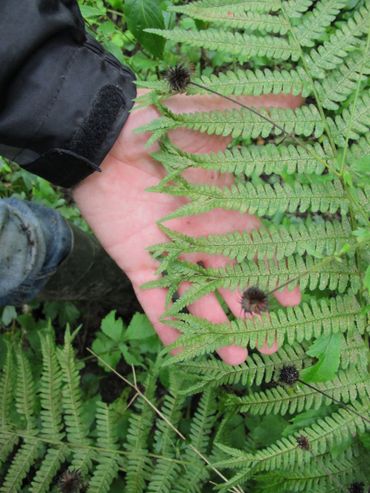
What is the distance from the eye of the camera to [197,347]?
1.66 m

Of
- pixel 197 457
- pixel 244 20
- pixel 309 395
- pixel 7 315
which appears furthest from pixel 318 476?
pixel 7 315

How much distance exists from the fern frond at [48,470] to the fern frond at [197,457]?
0.50 metres

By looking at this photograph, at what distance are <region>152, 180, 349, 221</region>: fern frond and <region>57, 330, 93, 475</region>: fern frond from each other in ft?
2.70

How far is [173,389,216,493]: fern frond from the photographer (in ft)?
6.65

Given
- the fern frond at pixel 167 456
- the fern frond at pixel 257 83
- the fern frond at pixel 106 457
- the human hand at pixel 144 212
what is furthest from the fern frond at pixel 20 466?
the fern frond at pixel 257 83

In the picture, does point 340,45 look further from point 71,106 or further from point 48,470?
point 48,470

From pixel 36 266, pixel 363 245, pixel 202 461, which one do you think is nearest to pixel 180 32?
pixel 363 245

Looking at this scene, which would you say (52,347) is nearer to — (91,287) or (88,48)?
(91,287)

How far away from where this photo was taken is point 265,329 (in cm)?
166

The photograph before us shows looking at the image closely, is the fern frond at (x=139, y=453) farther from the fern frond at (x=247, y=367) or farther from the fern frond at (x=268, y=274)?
the fern frond at (x=268, y=274)

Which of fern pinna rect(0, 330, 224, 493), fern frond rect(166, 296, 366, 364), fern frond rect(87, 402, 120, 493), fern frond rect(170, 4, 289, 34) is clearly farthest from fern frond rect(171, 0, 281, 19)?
fern frond rect(87, 402, 120, 493)

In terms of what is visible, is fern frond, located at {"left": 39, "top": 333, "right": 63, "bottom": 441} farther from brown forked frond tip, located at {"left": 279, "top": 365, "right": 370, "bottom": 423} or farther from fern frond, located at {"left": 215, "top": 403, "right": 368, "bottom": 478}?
brown forked frond tip, located at {"left": 279, "top": 365, "right": 370, "bottom": 423}

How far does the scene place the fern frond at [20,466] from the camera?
210 centimetres

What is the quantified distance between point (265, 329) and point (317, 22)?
1036mm
